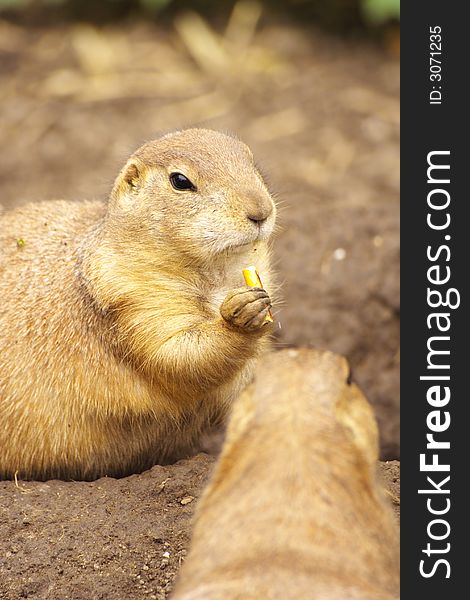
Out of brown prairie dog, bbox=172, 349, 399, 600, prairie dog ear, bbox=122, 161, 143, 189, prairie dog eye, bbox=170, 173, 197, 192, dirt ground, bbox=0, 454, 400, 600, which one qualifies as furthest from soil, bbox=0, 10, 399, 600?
brown prairie dog, bbox=172, 349, 399, 600

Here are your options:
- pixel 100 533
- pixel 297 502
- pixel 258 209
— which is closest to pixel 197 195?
pixel 258 209

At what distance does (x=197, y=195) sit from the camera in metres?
4.47

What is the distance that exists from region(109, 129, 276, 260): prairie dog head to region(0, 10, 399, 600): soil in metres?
0.82

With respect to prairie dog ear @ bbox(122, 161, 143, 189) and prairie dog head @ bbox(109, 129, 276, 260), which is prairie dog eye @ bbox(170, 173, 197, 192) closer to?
prairie dog head @ bbox(109, 129, 276, 260)

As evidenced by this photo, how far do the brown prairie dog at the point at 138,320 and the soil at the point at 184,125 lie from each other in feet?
1.13

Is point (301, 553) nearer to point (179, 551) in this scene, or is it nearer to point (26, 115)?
point (179, 551)

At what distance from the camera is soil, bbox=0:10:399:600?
3.97 m

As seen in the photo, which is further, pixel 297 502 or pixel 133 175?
pixel 133 175

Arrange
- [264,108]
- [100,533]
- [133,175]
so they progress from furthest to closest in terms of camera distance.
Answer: [264,108]
[133,175]
[100,533]

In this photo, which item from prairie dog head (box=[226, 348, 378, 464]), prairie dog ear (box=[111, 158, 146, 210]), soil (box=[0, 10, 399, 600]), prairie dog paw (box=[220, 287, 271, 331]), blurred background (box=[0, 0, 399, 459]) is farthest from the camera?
blurred background (box=[0, 0, 399, 459])

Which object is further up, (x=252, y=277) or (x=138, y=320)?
(x=252, y=277)

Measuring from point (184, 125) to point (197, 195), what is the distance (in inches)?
172

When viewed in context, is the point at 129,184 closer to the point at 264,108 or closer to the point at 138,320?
the point at 138,320

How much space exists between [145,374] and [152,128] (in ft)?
16.3
